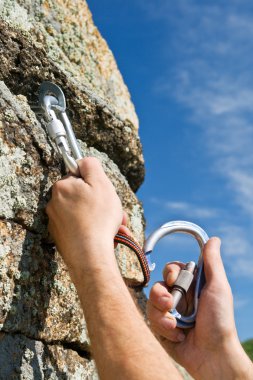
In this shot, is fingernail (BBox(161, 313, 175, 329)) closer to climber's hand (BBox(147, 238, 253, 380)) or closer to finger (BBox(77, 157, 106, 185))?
climber's hand (BBox(147, 238, 253, 380))

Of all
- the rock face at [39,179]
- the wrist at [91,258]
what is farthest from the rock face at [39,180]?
the wrist at [91,258]

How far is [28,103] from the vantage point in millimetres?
2887

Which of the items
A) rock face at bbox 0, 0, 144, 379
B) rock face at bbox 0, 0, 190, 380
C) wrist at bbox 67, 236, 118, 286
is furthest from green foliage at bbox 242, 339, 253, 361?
wrist at bbox 67, 236, 118, 286

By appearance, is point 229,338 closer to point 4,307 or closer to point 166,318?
point 166,318

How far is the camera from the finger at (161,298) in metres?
2.73

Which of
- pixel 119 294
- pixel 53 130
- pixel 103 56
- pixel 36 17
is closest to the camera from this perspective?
pixel 119 294

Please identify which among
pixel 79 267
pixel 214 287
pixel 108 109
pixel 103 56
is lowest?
pixel 79 267

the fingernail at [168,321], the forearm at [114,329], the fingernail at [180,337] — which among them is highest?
the fingernail at [180,337]

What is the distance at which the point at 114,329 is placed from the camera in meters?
2.21

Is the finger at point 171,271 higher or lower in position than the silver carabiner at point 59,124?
lower

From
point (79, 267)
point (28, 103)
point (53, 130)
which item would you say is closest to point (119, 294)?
point (79, 267)

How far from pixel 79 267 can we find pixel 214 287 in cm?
89

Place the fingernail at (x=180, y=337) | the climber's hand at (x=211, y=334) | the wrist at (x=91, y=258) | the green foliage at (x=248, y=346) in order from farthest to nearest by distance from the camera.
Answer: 1. the green foliage at (x=248, y=346)
2. the fingernail at (x=180, y=337)
3. the climber's hand at (x=211, y=334)
4. the wrist at (x=91, y=258)

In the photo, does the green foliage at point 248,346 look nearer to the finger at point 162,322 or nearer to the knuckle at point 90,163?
the finger at point 162,322
